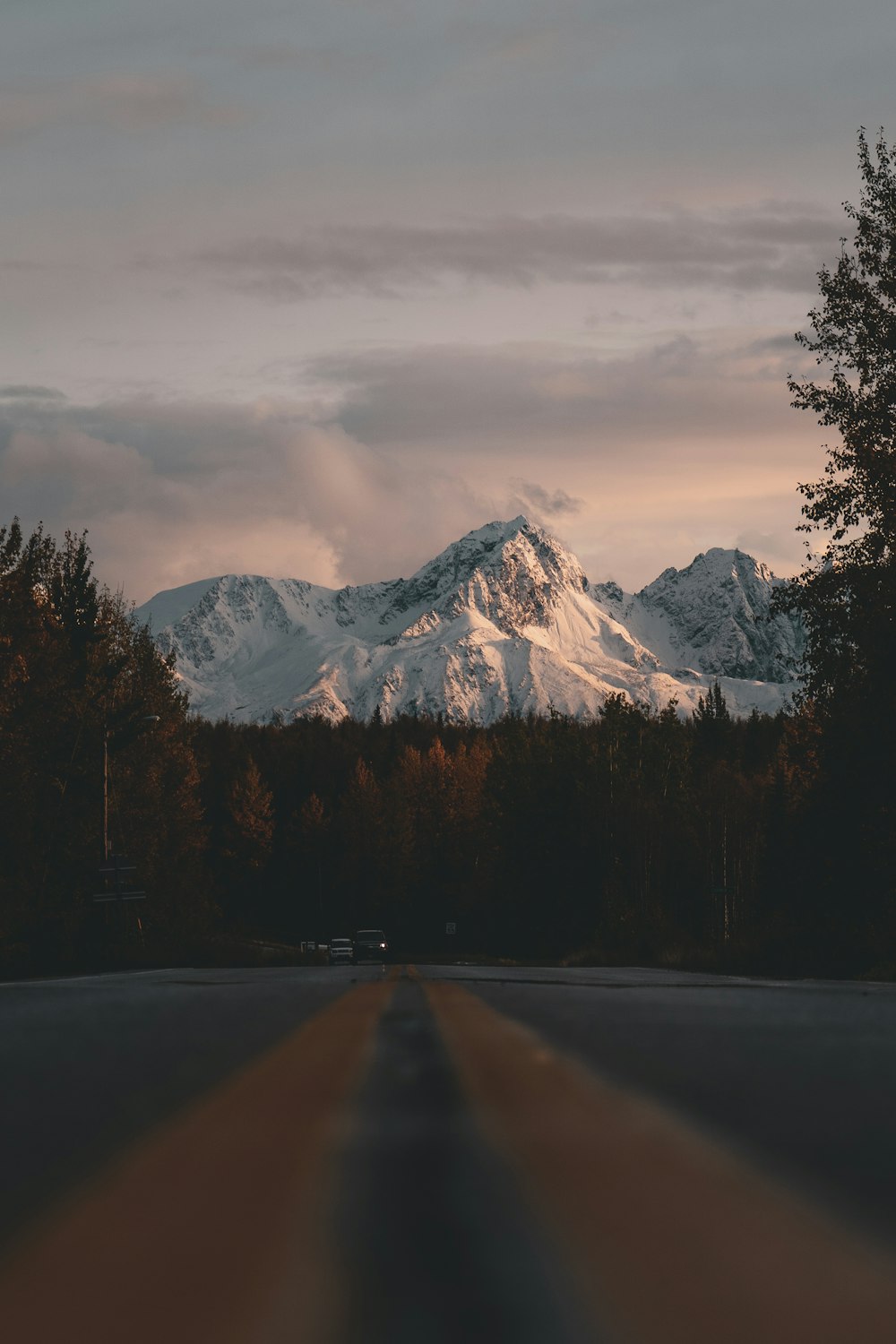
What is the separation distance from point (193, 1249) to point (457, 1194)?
0.64m

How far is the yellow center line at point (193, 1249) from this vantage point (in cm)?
184

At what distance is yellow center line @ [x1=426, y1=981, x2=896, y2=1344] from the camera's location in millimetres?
1845

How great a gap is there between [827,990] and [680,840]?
71.0m

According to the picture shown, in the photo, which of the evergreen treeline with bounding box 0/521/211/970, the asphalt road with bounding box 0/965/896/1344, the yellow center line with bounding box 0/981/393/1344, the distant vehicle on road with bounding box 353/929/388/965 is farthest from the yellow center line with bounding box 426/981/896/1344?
the distant vehicle on road with bounding box 353/929/388/965

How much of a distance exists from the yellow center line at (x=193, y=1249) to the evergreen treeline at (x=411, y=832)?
23708mm

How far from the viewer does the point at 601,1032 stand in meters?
7.55

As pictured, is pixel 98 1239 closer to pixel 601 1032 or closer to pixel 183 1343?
pixel 183 1343

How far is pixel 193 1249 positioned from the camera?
226 cm

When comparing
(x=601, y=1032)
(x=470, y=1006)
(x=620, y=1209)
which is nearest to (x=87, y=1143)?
(x=620, y=1209)

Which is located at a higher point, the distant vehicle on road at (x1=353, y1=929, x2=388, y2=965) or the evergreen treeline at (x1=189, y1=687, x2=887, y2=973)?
the evergreen treeline at (x1=189, y1=687, x2=887, y2=973)

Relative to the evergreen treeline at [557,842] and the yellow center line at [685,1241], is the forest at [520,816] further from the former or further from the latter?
the yellow center line at [685,1241]

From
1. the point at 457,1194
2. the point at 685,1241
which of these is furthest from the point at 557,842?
the point at 685,1241

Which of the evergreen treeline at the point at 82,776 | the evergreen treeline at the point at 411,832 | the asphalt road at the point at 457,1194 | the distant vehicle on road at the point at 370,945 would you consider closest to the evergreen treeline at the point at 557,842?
the evergreen treeline at the point at 411,832

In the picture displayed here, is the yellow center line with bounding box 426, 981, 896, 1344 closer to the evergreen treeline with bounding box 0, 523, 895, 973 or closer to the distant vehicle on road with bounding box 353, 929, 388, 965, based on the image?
the evergreen treeline with bounding box 0, 523, 895, 973
